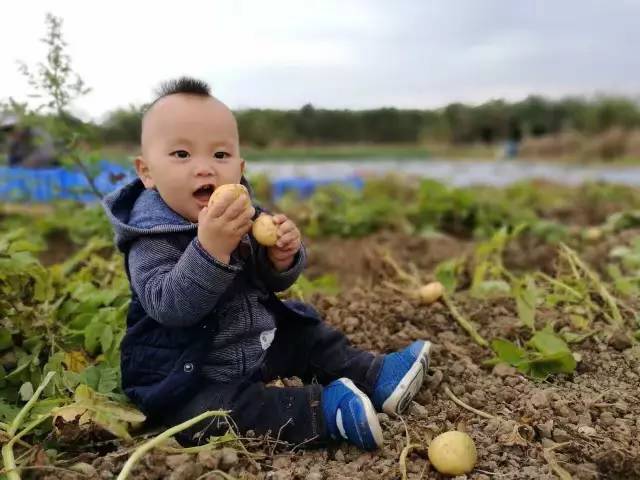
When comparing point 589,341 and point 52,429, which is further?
point 589,341

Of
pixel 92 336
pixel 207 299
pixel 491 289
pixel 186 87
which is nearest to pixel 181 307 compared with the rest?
pixel 207 299

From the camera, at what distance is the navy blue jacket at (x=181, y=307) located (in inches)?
56.5

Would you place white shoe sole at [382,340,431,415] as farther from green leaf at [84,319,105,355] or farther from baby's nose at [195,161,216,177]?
green leaf at [84,319,105,355]

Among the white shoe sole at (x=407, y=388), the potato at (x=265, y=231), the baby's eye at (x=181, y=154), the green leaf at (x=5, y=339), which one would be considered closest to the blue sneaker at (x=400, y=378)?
the white shoe sole at (x=407, y=388)

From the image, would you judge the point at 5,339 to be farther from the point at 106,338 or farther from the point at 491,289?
the point at 491,289

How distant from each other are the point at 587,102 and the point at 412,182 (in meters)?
12.8

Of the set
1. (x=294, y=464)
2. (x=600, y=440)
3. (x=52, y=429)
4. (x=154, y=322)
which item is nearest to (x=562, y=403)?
(x=600, y=440)

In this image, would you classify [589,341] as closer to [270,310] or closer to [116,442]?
[270,310]

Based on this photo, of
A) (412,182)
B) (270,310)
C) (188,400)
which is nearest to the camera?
(188,400)

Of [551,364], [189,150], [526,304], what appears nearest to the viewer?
[189,150]

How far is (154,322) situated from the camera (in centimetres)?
159

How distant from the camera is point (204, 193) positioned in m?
1.61

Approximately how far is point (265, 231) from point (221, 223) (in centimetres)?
14

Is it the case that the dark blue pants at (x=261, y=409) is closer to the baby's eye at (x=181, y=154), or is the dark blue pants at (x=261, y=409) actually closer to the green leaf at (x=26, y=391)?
the green leaf at (x=26, y=391)
